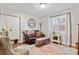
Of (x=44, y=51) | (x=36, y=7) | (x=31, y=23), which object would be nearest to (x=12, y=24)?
(x=31, y=23)

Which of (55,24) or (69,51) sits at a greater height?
(55,24)

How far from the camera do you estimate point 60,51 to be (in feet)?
7.07

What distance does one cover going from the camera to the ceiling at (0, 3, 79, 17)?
210 centimetres

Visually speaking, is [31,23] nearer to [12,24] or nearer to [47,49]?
[12,24]

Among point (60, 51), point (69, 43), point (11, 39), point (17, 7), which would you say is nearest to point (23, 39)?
point (11, 39)

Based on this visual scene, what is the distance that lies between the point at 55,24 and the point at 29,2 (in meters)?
0.71

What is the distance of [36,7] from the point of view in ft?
7.06

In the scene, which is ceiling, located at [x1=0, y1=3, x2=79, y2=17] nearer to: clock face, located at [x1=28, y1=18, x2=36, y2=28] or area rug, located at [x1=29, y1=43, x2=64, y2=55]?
clock face, located at [x1=28, y1=18, x2=36, y2=28]

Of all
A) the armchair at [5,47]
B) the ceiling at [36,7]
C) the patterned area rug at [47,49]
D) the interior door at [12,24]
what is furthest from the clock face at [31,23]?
the armchair at [5,47]

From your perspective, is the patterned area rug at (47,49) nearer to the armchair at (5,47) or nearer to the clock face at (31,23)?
the armchair at (5,47)
